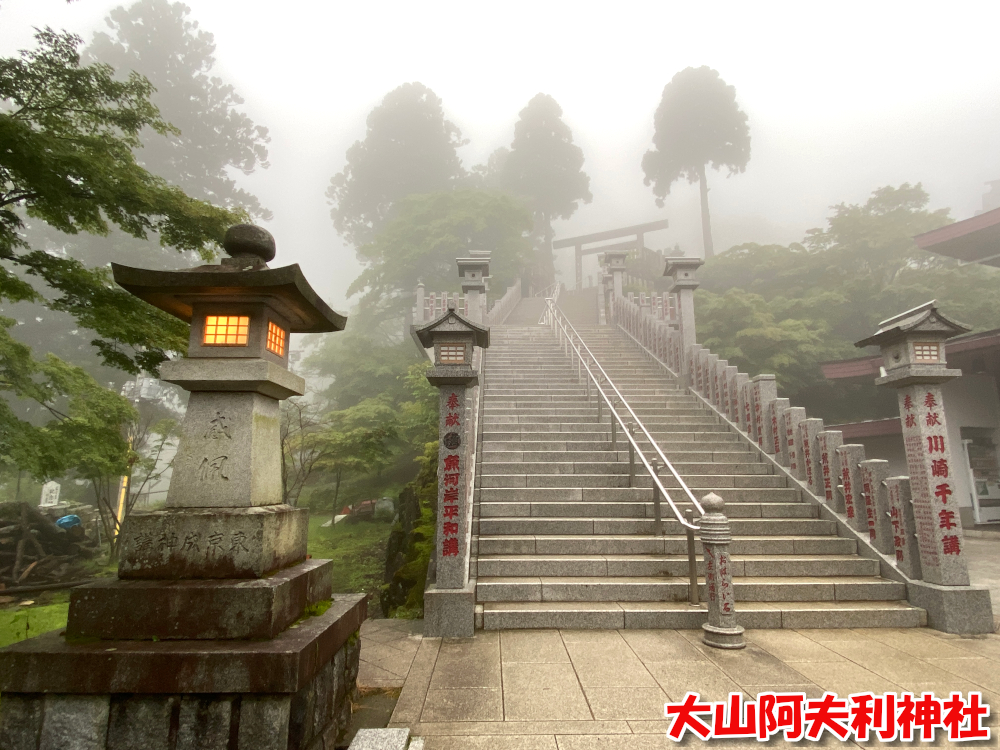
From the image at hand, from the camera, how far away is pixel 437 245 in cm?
2275

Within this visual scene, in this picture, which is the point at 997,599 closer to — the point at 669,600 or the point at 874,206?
the point at 669,600

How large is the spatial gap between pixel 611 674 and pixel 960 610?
362 cm

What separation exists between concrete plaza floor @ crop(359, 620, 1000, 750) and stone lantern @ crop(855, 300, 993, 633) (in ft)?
1.11

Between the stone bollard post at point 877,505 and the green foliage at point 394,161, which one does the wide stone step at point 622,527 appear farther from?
the green foliage at point 394,161

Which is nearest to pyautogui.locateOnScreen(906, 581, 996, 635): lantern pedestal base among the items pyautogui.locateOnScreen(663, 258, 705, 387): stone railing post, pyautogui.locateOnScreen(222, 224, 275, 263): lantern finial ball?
pyautogui.locateOnScreen(222, 224, 275, 263): lantern finial ball

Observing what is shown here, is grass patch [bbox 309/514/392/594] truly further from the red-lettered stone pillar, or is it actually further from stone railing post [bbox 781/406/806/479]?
the red-lettered stone pillar

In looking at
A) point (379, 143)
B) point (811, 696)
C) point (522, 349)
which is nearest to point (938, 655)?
point (811, 696)

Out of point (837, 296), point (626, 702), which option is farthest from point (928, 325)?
point (837, 296)

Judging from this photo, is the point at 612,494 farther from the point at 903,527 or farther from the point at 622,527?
the point at 903,527

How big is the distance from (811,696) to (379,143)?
32.0m

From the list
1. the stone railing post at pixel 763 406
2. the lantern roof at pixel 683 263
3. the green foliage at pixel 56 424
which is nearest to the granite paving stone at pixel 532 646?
the stone railing post at pixel 763 406

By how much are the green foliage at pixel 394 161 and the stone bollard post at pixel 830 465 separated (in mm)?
26644

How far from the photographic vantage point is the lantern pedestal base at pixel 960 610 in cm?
478

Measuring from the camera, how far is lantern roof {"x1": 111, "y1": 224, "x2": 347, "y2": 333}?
345 cm
